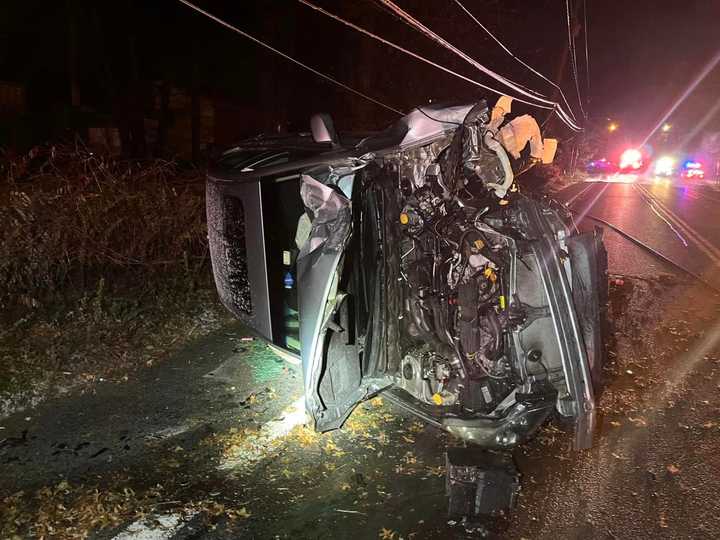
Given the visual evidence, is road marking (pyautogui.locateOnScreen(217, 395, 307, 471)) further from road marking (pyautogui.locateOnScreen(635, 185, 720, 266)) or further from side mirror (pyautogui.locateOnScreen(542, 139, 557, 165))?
road marking (pyautogui.locateOnScreen(635, 185, 720, 266))

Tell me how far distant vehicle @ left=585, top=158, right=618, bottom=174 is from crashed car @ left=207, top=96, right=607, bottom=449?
1356 inches

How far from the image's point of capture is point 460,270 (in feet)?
11.3

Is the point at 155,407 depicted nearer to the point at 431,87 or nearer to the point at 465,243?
the point at 465,243

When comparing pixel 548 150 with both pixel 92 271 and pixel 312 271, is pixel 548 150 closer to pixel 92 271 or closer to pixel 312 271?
pixel 312 271

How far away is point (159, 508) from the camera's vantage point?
2.99 meters

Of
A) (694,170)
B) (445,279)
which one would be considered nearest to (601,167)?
(694,170)

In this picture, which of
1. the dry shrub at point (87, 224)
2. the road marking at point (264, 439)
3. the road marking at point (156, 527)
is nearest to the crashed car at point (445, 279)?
the road marking at point (264, 439)

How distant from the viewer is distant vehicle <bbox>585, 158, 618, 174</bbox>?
34250 millimetres

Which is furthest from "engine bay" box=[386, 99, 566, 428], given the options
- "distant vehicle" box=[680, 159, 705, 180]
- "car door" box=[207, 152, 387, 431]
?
"distant vehicle" box=[680, 159, 705, 180]

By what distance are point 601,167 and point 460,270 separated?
35.7 m

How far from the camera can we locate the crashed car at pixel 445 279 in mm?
3121

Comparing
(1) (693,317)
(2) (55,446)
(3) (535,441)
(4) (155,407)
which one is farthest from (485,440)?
(1) (693,317)

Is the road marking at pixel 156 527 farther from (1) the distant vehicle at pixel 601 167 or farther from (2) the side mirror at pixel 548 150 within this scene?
(1) the distant vehicle at pixel 601 167

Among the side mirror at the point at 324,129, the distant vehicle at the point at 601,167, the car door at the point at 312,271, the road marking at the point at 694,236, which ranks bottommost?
the road marking at the point at 694,236
